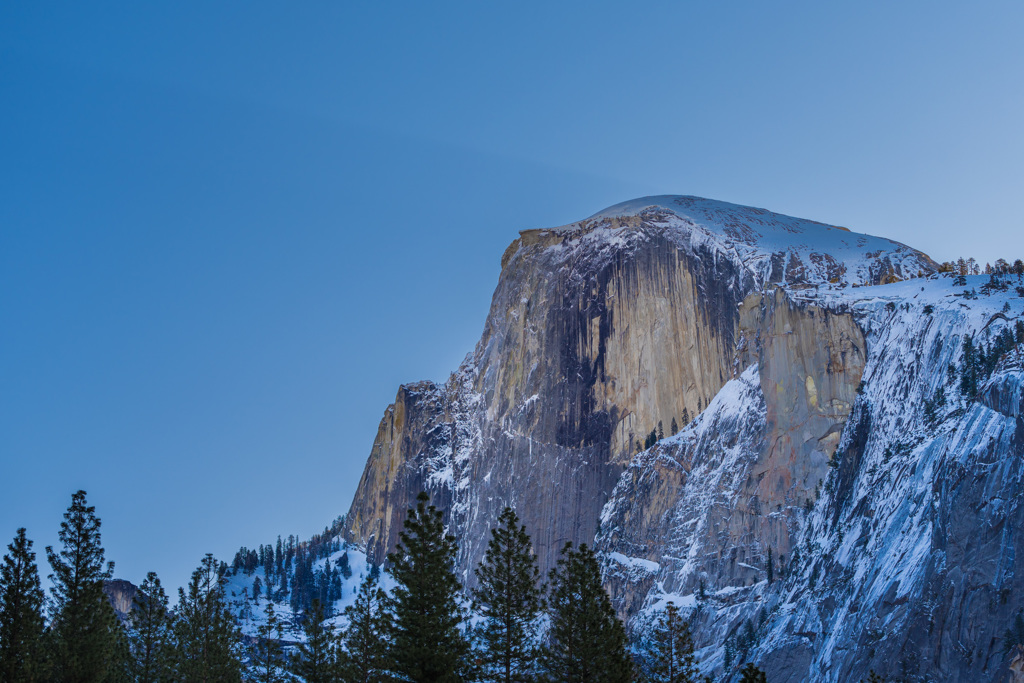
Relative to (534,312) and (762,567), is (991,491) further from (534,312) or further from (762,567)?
(534,312)

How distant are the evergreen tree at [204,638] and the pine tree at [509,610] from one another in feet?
69.1

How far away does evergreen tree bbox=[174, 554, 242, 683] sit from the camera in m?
66.3

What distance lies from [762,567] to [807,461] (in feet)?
51.6

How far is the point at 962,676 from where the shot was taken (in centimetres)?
8862

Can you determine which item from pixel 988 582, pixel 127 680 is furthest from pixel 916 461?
pixel 127 680

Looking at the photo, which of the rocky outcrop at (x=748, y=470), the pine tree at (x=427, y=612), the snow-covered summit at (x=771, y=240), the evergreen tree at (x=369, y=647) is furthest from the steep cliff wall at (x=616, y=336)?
the pine tree at (x=427, y=612)

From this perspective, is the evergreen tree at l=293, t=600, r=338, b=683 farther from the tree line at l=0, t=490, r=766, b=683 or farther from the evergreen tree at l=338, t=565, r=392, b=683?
the evergreen tree at l=338, t=565, r=392, b=683

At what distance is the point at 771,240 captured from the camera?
17125 cm

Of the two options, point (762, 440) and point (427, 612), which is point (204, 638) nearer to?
point (427, 612)

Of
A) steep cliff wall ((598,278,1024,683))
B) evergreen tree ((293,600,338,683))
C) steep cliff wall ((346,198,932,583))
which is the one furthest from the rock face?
evergreen tree ((293,600,338,683))

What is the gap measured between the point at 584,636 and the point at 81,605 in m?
28.5

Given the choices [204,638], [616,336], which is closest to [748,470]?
[616,336]

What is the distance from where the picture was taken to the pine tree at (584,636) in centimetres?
5281

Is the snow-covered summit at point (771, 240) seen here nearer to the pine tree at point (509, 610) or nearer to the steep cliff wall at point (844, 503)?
the steep cliff wall at point (844, 503)
